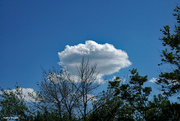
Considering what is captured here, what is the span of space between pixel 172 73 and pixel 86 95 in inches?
328

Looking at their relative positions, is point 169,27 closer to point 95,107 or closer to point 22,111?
point 95,107

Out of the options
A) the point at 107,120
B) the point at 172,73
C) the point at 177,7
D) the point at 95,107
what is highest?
the point at 177,7

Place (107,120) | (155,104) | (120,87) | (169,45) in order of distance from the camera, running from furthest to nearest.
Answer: (120,87) → (155,104) → (169,45) → (107,120)

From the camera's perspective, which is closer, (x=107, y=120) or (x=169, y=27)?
(x=107, y=120)

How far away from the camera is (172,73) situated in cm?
1866

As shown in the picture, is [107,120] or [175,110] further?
[175,110]

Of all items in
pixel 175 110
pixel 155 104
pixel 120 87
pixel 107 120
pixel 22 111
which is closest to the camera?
pixel 107 120

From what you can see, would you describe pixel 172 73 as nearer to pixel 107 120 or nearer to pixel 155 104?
pixel 155 104

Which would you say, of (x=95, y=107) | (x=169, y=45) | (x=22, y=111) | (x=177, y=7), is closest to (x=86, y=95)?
(x=95, y=107)

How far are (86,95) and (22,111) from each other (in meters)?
4.96

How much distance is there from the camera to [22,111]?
51.0ft

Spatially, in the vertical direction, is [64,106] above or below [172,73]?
below

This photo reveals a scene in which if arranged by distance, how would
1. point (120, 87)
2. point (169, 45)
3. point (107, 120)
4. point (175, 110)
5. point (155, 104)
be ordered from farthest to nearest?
point (120, 87) → point (155, 104) → point (169, 45) → point (175, 110) → point (107, 120)

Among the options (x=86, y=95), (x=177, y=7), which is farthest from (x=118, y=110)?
(x=177, y=7)
